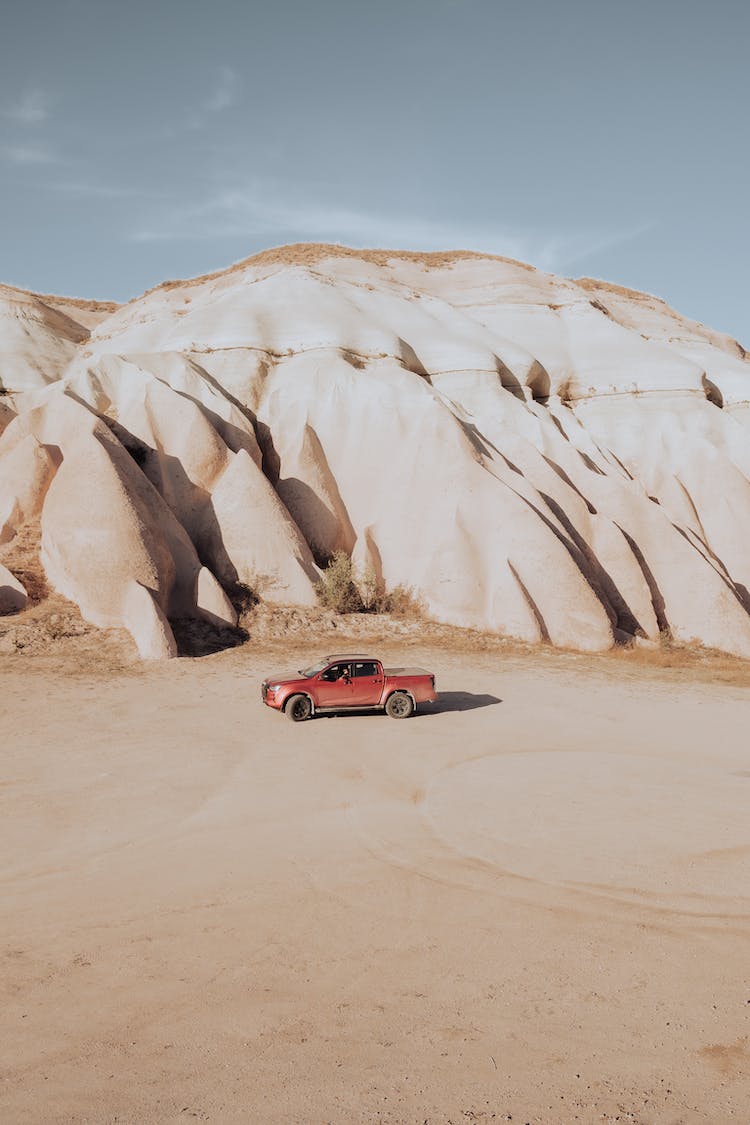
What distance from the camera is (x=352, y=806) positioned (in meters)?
8.34

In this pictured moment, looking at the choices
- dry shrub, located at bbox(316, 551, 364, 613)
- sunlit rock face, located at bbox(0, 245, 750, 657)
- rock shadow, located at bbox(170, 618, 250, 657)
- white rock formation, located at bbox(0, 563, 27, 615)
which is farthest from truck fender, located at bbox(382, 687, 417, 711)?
white rock formation, located at bbox(0, 563, 27, 615)

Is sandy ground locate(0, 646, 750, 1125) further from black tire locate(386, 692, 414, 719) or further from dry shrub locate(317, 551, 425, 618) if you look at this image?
dry shrub locate(317, 551, 425, 618)

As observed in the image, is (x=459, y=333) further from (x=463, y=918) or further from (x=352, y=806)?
(x=463, y=918)

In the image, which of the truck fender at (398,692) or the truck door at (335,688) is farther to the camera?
the truck fender at (398,692)

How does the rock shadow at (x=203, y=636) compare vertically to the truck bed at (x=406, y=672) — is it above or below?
below

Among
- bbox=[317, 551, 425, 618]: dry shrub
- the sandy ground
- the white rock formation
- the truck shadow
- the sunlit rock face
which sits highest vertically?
the sunlit rock face

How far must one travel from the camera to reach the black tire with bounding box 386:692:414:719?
41.4 ft

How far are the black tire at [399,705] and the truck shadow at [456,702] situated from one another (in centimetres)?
60

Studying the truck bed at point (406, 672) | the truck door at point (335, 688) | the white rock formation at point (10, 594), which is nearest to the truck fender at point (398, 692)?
the truck bed at point (406, 672)

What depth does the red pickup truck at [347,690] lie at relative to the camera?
480 inches

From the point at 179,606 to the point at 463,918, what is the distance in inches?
587

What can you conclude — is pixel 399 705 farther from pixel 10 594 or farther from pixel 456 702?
pixel 10 594

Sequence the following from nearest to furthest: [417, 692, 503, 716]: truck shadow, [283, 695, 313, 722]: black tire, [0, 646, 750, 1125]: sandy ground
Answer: [0, 646, 750, 1125]: sandy ground < [283, 695, 313, 722]: black tire < [417, 692, 503, 716]: truck shadow

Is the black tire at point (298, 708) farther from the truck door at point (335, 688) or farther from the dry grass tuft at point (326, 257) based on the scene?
the dry grass tuft at point (326, 257)
